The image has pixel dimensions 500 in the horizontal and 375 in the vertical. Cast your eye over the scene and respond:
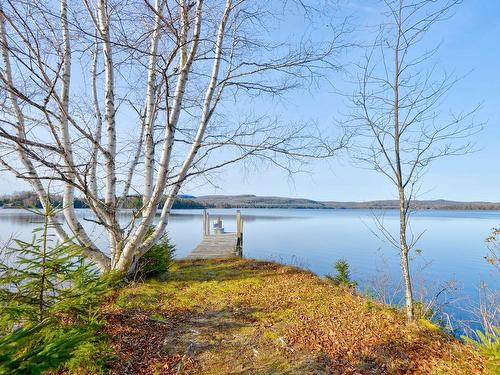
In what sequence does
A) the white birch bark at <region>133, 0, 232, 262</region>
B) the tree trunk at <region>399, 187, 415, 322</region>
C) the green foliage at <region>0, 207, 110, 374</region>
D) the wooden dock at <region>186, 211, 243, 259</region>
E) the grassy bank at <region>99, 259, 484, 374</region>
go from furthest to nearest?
the wooden dock at <region>186, 211, 243, 259</region>
the white birch bark at <region>133, 0, 232, 262</region>
the tree trunk at <region>399, 187, 415, 322</region>
the grassy bank at <region>99, 259, 484, 374</region>
the green foliage at <region>0, 207, 110, 374</region>

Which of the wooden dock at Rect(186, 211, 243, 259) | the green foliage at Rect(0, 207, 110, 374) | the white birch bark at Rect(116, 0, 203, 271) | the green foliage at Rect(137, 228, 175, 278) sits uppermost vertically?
the white birch bark at Rect(116, 0, 203, 271)

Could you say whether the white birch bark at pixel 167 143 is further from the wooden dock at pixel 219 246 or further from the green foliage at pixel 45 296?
the wooden dock at pixel 219 246

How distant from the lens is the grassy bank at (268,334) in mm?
3150

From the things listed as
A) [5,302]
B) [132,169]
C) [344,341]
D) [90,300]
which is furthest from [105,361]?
[132,169]

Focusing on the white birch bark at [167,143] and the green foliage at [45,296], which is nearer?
the green foliage at [45,296]

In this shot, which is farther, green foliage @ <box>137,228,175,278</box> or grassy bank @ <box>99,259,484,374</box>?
green foliage @ <box>137,228,175,278</box>

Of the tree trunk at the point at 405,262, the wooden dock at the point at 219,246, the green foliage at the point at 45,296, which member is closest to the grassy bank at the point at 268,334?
the tree trunk at the point at 405,262

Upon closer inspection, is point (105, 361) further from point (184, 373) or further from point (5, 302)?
point (5, 302)

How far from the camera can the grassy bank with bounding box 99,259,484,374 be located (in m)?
3.15

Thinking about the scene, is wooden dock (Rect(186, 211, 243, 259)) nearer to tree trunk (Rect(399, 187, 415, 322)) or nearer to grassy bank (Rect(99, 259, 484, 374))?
grassy bank (Rect(99, 259, 484, 374))

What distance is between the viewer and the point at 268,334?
3.87 meters

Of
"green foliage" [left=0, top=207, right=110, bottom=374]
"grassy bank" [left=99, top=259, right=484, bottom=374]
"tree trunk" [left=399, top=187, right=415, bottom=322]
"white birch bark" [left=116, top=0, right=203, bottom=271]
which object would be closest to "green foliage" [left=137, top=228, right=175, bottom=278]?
"grassy bank" [left=99, top=259, right=484, bottom=374]

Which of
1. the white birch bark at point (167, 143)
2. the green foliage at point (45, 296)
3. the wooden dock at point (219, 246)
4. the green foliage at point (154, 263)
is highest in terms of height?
the white birch bark at point (167, 143)

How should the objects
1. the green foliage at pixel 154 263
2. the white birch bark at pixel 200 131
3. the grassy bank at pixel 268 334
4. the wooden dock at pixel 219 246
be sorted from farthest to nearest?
1. the wooden dock at pixel 219 246
2. the green foliage at pixel 154 263
3. the white birch bark at pixel 200 131
4. the grassy bank at pixel 268 334
